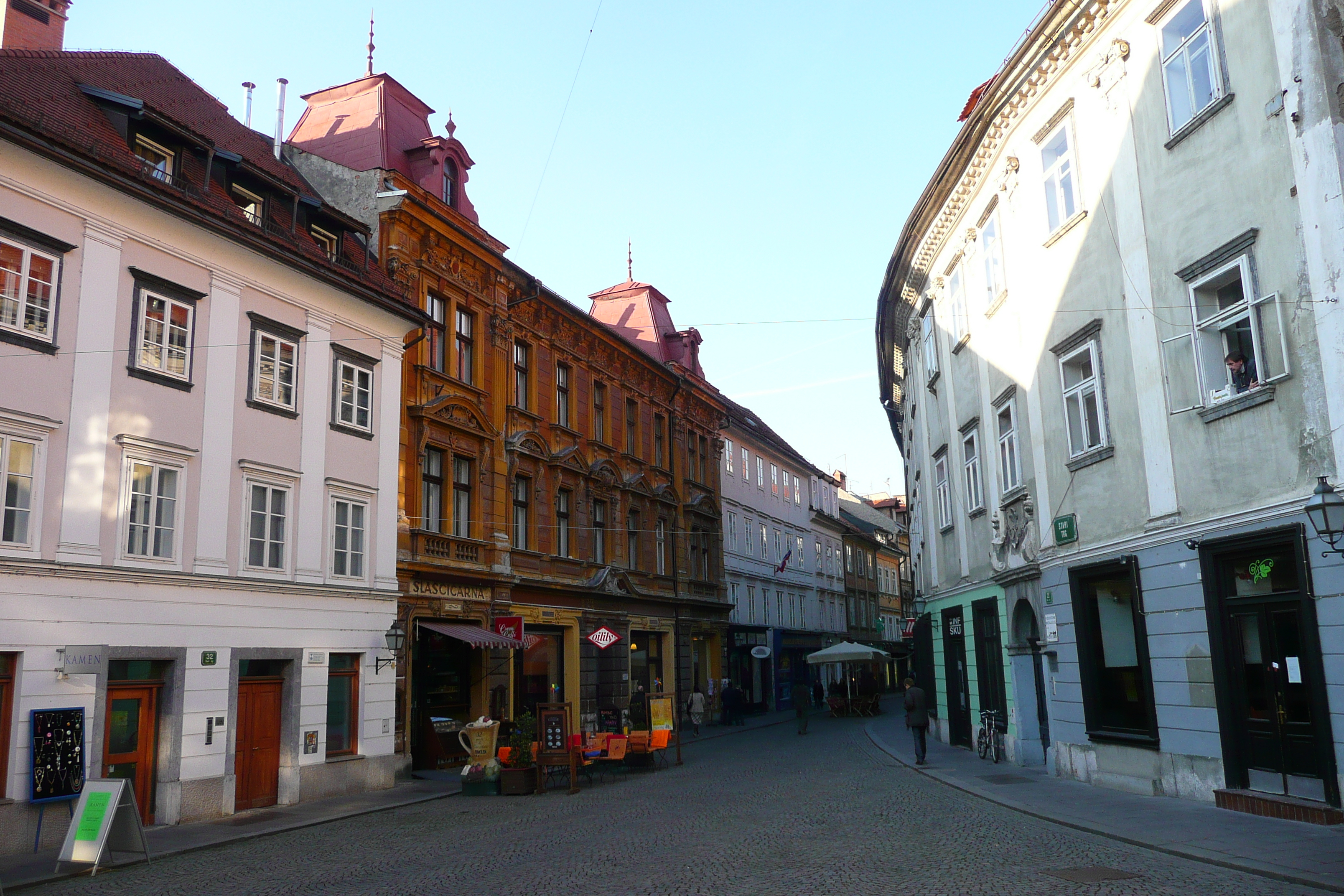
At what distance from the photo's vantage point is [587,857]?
12.0 m

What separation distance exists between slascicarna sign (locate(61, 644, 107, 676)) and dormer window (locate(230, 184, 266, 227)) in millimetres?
8089

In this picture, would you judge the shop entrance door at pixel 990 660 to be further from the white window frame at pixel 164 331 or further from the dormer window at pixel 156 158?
the dormer window at pixel 156 158

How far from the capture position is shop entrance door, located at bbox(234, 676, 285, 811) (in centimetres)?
1784

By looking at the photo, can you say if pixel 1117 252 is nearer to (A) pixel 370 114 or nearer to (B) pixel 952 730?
(B) pixel 952 730

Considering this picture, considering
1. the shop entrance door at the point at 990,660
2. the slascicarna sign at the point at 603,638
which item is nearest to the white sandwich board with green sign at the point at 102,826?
the slascicarna sign at the point at 603,638

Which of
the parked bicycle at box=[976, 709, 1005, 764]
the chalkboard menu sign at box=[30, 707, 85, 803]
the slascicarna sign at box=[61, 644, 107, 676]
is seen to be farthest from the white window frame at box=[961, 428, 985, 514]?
the chalkboard menu sign at box=[30, 707, 85, 803]

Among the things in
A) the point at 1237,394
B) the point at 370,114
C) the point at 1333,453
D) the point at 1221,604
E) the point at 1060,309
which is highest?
the point at 370,114

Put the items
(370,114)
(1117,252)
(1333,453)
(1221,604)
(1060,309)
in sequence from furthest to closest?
1. (370,114)
2. (1060,309)
3. (1117,252)
4. (1221,604)
5. (1333,453)

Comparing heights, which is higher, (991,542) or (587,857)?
(991,542)

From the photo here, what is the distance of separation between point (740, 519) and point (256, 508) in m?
31.4

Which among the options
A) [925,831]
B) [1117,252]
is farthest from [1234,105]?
[925,831]

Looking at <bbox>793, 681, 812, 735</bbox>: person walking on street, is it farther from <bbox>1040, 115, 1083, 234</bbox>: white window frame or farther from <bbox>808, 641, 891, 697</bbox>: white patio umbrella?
<bbox>1040, 115, 1083, 234</bbox>: white window frame

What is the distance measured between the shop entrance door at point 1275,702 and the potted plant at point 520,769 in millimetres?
11670

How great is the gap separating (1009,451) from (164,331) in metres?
15.4
